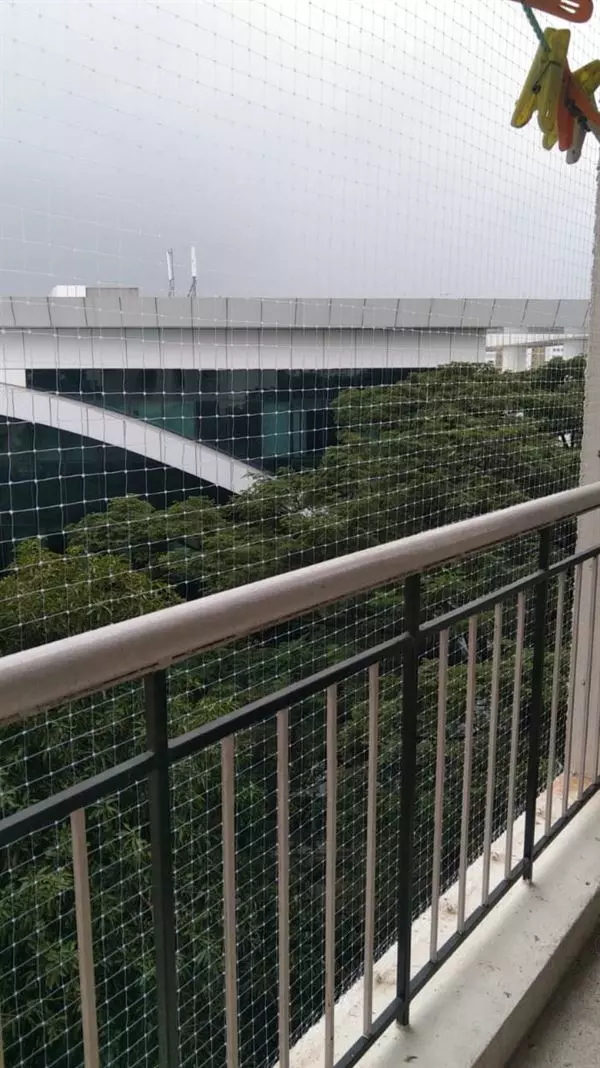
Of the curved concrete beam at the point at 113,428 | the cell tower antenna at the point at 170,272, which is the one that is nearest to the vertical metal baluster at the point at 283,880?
the curved concrete beam at the point at 113,428

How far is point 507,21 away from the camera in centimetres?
233

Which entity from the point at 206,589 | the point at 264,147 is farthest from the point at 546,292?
the point at 206,589

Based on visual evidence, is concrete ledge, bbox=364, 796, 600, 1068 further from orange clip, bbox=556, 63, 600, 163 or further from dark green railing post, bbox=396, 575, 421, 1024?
orange clip, bbox=556, 63, 600, 163

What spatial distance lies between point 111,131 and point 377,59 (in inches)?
33.6

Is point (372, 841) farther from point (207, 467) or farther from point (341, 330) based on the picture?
point (341, 330)

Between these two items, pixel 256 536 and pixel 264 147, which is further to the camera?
pixel 256 536

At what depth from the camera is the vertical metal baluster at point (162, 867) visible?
0.85 m

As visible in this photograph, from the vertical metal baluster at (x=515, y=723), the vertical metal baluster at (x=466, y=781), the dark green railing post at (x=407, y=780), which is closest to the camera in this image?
the dark green railing post at (x=407, y=780)

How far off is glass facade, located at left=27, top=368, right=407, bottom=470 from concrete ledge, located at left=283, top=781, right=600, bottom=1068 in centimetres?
127

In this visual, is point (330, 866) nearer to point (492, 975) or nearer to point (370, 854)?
point (370, 854)

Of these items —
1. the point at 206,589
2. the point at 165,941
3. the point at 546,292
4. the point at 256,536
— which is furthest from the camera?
the point at 546,292

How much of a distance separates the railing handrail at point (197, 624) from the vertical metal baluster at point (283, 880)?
0.56 ft

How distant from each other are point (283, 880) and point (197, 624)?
47 cm

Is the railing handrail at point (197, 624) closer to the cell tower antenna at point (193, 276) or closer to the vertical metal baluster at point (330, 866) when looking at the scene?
the vertical metal baluster at point (330, 866)
